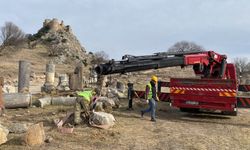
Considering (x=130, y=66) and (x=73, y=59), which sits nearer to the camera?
(x=130, y=66)

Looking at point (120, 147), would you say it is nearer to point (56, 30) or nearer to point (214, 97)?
point (214, 97)

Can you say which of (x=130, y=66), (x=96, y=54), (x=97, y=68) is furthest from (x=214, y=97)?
(x=96, y=54)

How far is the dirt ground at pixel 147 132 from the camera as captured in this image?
442 inches

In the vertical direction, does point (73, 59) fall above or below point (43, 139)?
above

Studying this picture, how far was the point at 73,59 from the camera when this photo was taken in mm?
80625

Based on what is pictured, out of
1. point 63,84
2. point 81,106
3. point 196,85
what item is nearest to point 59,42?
point 63,84

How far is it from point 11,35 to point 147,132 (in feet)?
260

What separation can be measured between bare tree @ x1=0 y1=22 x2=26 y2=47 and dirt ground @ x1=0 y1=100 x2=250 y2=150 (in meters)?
71.0

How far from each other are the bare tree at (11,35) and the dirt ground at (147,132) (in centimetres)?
7101

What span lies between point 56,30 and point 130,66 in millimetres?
82129

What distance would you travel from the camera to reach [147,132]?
13.1 m

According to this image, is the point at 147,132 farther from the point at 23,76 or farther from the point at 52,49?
the point at 52,49

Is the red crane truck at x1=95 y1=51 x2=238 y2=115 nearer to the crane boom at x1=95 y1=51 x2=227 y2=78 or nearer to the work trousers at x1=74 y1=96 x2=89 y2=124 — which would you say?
the crane boom at x1=95 y1=51 x2=227 y2=78

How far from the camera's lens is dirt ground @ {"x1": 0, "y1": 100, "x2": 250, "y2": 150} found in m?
11.2
